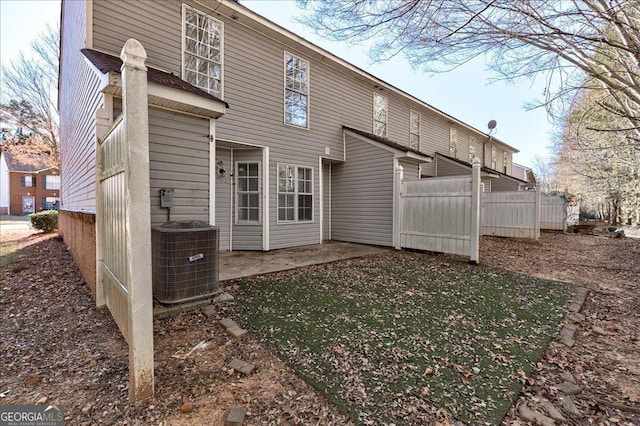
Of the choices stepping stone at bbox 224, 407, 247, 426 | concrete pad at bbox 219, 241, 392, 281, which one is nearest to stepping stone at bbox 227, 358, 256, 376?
stepping stone at bbox 224, 407, 247, 426

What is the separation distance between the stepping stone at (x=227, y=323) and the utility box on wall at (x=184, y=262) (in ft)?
1.99

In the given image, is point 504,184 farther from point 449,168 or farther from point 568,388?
point 568,388

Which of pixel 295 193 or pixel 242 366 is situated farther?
pixel 295 193

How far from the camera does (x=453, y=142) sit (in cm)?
1493

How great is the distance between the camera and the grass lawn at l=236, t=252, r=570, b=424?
2076 millimetres

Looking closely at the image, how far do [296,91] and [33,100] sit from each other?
18.5m

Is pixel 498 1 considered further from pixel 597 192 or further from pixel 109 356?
pixel 597 192

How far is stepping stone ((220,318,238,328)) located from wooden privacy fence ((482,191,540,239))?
38.0 ft

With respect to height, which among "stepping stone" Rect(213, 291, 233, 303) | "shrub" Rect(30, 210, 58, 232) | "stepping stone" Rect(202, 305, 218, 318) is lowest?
"stepping stone" Rect(202, 305, 218, 318)

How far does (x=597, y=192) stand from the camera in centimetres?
1666

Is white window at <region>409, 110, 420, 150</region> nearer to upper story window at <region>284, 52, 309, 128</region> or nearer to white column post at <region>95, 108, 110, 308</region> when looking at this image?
upper story window at <region>284, 52, 309, 128</region>

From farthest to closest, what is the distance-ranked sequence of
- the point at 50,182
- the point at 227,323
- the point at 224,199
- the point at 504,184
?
the point at 50,182 → the point at 504,184 → the point at 224,199 → the point at 227,323

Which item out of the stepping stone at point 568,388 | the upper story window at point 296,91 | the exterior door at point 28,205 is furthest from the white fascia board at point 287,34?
the exterior door at point 28,205

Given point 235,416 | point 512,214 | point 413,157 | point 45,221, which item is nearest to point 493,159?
point 512,214
